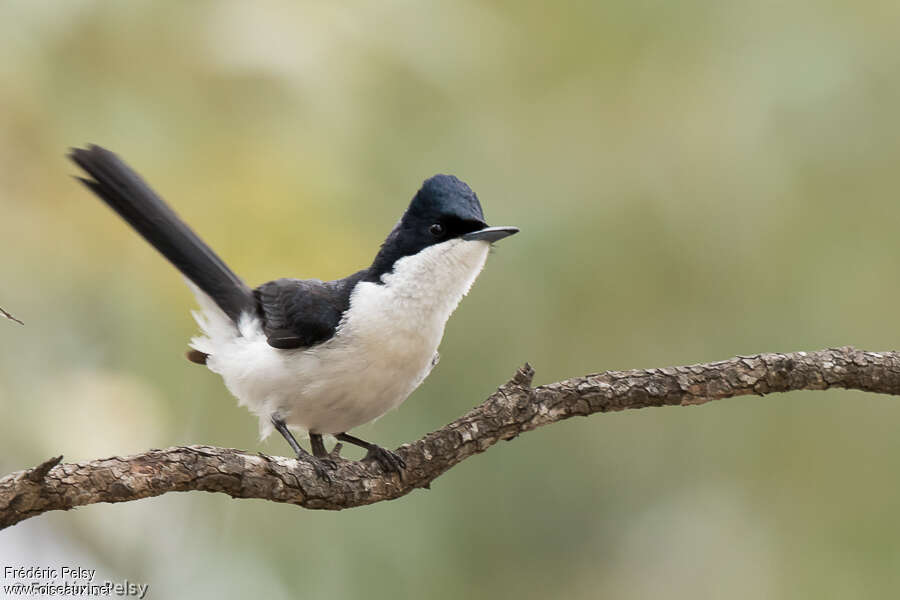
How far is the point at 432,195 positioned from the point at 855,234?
5.54 feet

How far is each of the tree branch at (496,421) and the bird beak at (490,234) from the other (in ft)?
1.21

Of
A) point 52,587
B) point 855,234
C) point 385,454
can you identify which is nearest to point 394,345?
point 385,454

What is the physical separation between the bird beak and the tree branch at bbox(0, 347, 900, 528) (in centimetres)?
37

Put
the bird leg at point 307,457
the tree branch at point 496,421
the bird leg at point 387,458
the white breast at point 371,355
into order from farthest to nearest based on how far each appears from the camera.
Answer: the white breast at point 371,355
the bird leg at point 387,458
the bird leg at point 307,457
the tree branch at point 496,421

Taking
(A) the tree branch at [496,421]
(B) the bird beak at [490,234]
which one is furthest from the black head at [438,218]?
(A) the tree branch at [496,421]

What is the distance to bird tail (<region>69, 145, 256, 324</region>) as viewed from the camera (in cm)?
277

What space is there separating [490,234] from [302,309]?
597mm

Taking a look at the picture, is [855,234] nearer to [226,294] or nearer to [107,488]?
[226,294]

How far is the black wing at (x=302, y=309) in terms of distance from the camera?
2.83 m

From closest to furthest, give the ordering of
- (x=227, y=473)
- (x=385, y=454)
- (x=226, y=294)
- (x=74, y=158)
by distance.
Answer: (x=227, y=473) → (x=385, y=454) → (x=74, y=158) → (x=226, y=294)

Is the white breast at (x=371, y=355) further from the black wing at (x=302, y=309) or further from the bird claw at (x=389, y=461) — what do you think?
the bird claw at (x=389, y=461)

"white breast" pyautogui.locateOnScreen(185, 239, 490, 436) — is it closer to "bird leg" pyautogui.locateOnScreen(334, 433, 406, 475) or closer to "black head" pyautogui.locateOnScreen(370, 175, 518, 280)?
"black head" pyautogui.locateOnScreen(370, 175, 518, 280)

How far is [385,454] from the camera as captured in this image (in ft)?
Result: 8.48

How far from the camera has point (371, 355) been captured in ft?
8.97
